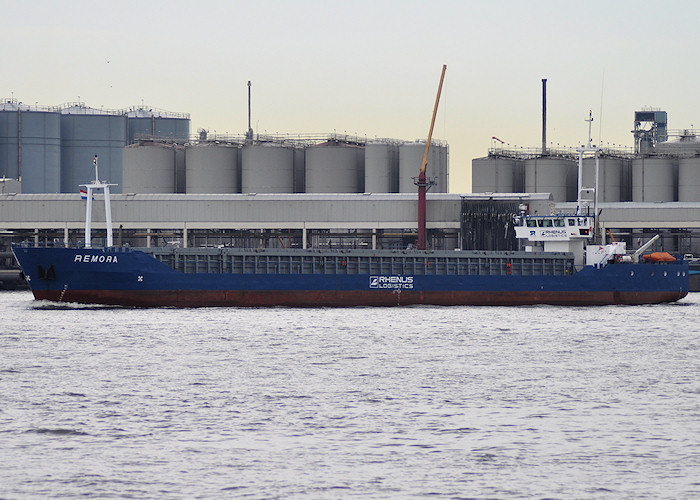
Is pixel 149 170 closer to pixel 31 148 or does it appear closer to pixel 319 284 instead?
pixel 31 148

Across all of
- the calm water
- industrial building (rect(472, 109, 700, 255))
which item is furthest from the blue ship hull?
industrial building (rect(472, 109, 700, 255))

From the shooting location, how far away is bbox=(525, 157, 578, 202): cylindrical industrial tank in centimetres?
11631

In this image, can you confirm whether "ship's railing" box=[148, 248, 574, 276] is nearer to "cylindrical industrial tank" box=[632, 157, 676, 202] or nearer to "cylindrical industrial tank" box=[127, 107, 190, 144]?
"cylindrical industrial tank" box=[632, 157, 676, 202]

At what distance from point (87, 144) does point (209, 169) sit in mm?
40688

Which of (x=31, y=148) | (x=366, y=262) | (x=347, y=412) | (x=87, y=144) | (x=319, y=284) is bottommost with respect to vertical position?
(x=347, y=412)

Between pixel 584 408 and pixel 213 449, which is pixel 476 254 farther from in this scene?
pixel 213 449

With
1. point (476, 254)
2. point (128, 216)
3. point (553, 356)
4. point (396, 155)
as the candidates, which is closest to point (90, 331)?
point (553, 356)

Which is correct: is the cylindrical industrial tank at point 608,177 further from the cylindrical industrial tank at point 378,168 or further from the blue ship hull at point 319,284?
the blue ship hull at point 319,284

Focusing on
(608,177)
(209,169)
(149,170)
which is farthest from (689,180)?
(149,170)

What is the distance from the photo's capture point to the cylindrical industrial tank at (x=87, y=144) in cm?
14762

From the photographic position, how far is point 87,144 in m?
148

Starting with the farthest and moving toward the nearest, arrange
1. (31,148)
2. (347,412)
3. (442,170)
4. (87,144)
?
(87,144)
(31,148)
(442,170)
(347,412)

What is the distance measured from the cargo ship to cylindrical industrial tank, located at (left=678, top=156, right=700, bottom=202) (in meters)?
39.6

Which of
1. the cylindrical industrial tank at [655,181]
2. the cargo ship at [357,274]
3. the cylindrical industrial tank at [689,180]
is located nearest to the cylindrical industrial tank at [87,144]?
the cylindrical industrial tank at [655,181]
